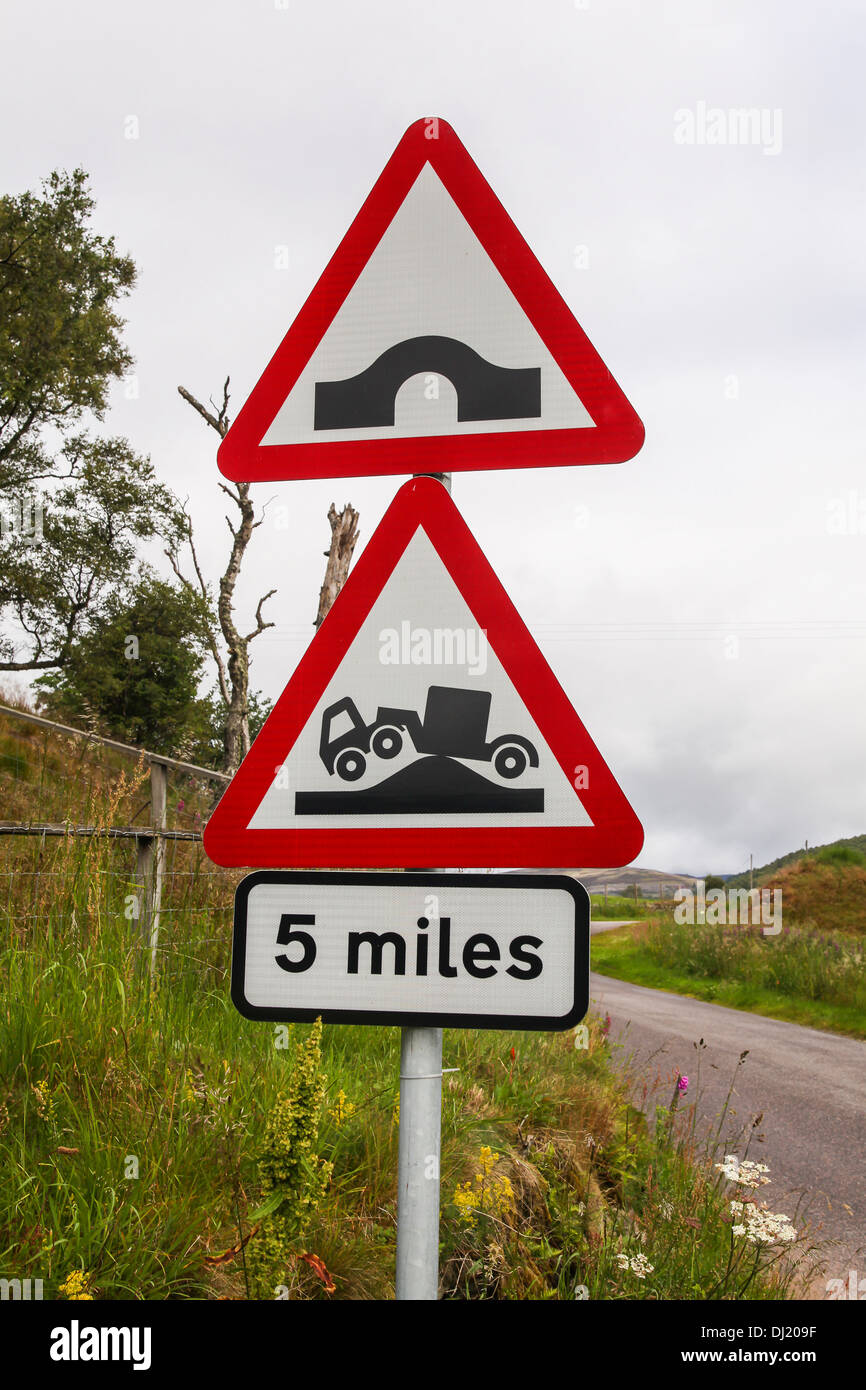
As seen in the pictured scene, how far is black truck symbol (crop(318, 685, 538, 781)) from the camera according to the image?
1.52 m

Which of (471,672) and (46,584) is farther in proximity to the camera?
(46,584)

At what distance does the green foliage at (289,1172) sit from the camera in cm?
169

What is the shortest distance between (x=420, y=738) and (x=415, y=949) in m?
0.33

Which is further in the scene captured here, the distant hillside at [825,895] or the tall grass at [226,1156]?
the distant hillside at [825,895]

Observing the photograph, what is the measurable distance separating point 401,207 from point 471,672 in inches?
36.2

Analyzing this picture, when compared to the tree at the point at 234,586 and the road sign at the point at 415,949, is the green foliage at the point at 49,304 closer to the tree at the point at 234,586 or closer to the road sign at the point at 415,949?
the tree at the point at 234,586

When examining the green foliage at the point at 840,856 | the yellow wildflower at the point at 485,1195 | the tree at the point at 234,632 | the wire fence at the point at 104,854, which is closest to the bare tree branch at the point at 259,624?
the tree at the point at 234,632

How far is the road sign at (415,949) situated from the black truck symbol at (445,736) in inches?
7.2

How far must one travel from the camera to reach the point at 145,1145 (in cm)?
227

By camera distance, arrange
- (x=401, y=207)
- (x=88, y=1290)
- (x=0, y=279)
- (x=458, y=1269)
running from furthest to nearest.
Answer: (x=0, y=279), (x=458, y=1269), (x=88, y=1290), (x=401, y=207)

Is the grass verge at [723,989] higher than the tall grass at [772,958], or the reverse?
the tall grass at [772,958]

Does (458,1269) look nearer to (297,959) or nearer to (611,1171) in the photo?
(611,1171)

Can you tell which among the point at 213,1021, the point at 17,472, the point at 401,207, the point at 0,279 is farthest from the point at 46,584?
the point at 401,207

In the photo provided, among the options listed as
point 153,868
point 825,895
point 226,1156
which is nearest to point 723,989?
point 825,895
